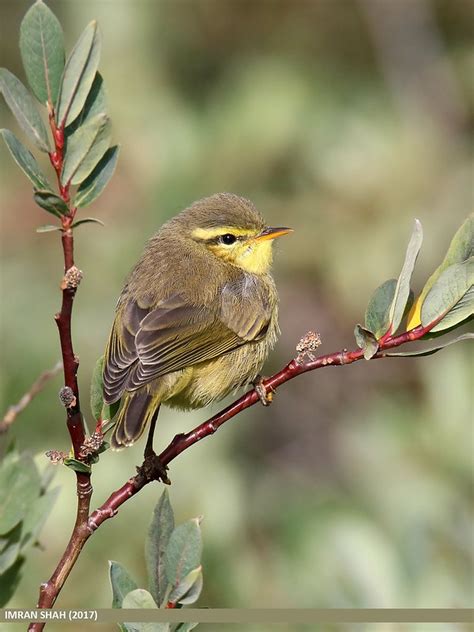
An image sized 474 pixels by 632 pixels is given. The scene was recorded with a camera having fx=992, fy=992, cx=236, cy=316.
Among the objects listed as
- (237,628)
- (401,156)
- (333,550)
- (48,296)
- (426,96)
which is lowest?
(237,628)

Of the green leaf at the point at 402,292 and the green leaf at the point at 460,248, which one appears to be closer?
the green leaf at the point at 460,248

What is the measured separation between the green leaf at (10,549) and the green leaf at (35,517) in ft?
0.06

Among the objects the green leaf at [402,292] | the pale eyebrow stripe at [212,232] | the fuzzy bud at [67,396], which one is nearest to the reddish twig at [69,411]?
the fuzzy bud at [67,396]

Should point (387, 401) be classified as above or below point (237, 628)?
above

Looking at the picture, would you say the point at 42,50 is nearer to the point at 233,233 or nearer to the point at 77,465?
the point at 77,465

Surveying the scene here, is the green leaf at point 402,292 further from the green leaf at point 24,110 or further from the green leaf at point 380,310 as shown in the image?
the green leaf at point 24,110

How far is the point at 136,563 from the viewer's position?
13.3 ft

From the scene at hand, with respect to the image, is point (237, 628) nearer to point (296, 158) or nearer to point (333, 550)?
point (333, 550)

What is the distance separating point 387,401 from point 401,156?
2331 mm

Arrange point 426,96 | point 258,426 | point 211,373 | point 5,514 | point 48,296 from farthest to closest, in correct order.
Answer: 1. point 426,96
2. point 258,426
3. point 48,296
4. point 211,373
5. point 5,514

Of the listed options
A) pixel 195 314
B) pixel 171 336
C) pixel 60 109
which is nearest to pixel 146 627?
pixel 60 109

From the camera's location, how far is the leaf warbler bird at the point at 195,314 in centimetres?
330

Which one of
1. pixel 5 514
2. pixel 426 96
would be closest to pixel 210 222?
pixel 5 514

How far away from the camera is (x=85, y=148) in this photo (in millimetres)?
2297
